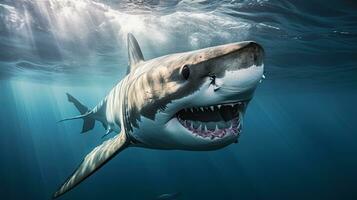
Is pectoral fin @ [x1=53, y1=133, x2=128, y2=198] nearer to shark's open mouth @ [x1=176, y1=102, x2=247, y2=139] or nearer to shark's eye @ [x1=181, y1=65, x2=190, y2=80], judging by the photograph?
shark's open mouth @ [x1=176, y1=102, x2=247, y2=139]

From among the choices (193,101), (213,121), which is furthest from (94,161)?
(193,101)

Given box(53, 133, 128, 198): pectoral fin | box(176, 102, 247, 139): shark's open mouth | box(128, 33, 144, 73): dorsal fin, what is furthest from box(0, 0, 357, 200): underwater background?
box(176, 102, 247, 139): shark's open mouth

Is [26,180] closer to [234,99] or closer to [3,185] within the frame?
[3,185]

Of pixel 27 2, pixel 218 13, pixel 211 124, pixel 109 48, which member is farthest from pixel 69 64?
pixel 211 124

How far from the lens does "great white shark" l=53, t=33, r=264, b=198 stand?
2631 mm

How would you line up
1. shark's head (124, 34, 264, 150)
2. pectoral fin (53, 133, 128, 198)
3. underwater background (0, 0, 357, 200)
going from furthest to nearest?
underwater background (0, 0, 357, 200) < pectoral fin (53, 133, 128, 198) < shark's head (124, 34, 264, 150)

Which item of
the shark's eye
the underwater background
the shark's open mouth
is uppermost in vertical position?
the shark's eye

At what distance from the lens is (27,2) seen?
11406 millimetres

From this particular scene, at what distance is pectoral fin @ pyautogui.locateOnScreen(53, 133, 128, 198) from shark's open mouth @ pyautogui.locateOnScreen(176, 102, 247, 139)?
5.32 feet

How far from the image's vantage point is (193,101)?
2.97 meters

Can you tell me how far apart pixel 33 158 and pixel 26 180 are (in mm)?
15128

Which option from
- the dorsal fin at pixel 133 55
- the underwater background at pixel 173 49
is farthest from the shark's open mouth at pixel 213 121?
the underwater background at pixel 173 49

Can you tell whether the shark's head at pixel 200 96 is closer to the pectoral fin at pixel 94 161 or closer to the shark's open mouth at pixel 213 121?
the shark's open mouth at pixel 213 121

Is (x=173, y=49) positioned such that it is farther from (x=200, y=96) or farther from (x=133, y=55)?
(x=200, y=96)
